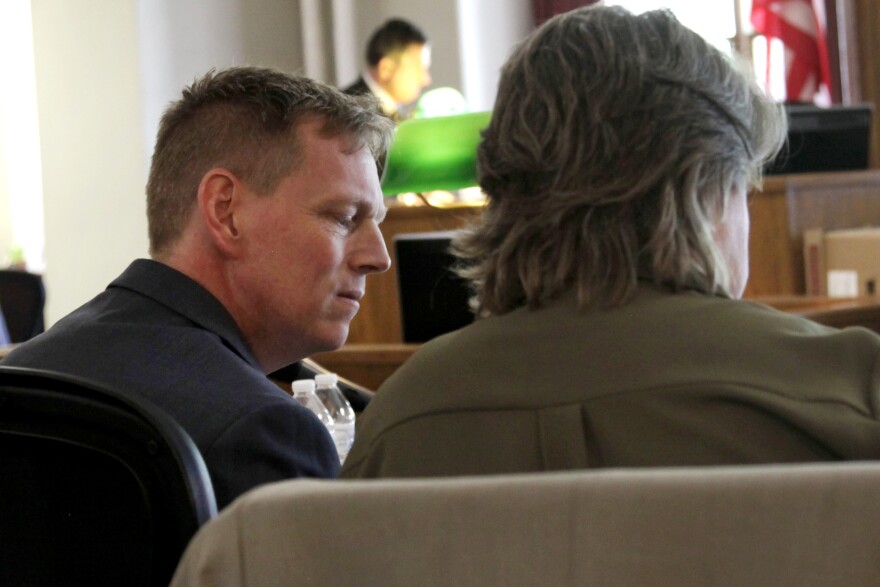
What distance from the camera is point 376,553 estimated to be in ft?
1.83

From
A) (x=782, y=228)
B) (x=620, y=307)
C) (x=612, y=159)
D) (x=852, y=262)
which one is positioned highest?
(x=612, y=159)

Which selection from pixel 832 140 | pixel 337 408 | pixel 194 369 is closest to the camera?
pixel 194 369

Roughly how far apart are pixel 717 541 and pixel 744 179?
2.04 feet

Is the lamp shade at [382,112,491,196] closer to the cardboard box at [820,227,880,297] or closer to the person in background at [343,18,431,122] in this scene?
the cardboard box at [820,227,880,297]

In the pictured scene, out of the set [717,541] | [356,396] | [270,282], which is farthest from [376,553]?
[356,396]

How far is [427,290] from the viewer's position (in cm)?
316

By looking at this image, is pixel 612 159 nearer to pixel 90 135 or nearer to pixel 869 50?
pixel 90 135

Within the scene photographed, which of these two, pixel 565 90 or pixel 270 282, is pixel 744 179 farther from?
pixel 270 282

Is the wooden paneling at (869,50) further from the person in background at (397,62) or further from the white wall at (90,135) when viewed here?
the white wall at (90,135)

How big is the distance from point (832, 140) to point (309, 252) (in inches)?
157

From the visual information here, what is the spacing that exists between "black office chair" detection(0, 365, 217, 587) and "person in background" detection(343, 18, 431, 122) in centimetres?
506

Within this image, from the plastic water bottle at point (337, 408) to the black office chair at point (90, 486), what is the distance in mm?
747

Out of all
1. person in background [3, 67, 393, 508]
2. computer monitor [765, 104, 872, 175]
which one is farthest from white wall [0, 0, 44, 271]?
person in background [3, 67, 393, 508]

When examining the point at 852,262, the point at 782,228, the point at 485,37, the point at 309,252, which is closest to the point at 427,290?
the point at 309,252
